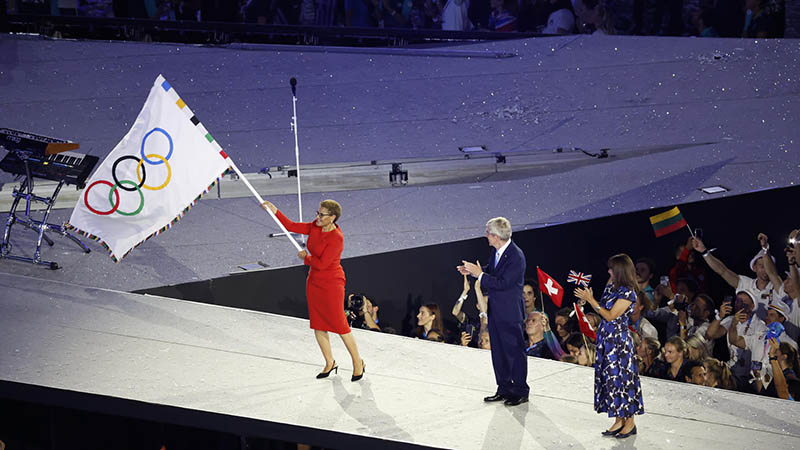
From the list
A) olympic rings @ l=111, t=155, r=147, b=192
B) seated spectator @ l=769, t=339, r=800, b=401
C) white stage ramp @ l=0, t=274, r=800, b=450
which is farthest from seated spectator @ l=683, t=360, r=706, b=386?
olympic rings @ l=111, t=155, r=147, b=192

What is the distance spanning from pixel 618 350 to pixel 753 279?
113 inches

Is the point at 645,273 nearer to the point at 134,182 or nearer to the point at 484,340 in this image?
the point at 484,340

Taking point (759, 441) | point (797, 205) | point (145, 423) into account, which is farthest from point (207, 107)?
point (759, 441)

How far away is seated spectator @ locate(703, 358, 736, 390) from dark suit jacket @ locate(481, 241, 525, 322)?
1.96 m

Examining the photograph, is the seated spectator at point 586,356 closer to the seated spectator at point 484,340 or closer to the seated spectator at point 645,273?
the seated spectator at point 484,340

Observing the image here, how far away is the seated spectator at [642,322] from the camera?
742cm

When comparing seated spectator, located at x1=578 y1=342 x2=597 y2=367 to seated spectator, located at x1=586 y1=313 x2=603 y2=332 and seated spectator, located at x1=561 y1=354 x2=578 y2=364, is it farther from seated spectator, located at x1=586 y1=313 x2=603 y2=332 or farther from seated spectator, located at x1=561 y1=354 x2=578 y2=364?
seated spectator, located at x1=586 y1=313 x2=603 y2=332

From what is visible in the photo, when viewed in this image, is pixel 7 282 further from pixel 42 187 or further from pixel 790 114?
pixel 790 114

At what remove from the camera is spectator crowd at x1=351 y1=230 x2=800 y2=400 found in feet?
23.0

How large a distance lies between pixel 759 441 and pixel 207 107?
7512 mm

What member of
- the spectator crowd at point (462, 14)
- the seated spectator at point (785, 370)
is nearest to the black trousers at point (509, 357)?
the seated spectator at point (785, 370)

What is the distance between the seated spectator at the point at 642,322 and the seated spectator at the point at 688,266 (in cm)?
42

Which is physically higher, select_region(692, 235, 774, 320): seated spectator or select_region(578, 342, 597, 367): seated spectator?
select_region(692, 235, 774, 320): seated spectator

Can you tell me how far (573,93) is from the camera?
1145 cm
